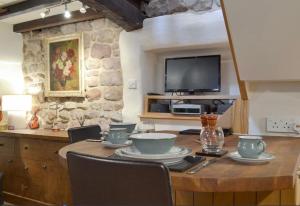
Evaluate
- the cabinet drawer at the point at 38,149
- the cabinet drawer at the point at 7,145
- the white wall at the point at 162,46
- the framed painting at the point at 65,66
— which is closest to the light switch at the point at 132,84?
the white wall at the point at 162,46

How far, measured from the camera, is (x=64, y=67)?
12.2ft

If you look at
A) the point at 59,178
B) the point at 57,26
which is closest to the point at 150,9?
the point at 57,26

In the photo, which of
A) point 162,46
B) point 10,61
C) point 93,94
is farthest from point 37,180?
point 162,46

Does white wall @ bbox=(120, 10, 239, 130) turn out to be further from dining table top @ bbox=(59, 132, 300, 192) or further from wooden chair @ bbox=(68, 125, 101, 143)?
dining table top @ bbox=(59, 132, 300, 192)

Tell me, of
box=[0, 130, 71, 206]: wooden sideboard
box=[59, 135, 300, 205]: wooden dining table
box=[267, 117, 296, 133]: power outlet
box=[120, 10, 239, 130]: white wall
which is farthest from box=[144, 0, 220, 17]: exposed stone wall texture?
box=[59, 135, 300, 205]: wooden dining table

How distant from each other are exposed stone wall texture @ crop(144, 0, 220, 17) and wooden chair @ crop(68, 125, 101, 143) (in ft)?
4.77

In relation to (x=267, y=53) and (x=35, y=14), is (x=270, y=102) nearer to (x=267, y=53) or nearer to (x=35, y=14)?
(x=267, y=53)

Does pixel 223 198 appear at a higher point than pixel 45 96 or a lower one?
lower

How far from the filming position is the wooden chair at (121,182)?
76cm

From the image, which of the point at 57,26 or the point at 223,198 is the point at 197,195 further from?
the point at 57,26

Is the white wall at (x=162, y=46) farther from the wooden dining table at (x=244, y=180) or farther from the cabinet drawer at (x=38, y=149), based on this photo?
the wooden dining table at (x=244, y=180)

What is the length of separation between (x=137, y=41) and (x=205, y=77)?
0.81m

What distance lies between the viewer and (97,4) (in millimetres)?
2639

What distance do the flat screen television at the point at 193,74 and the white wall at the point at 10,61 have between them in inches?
86.5
